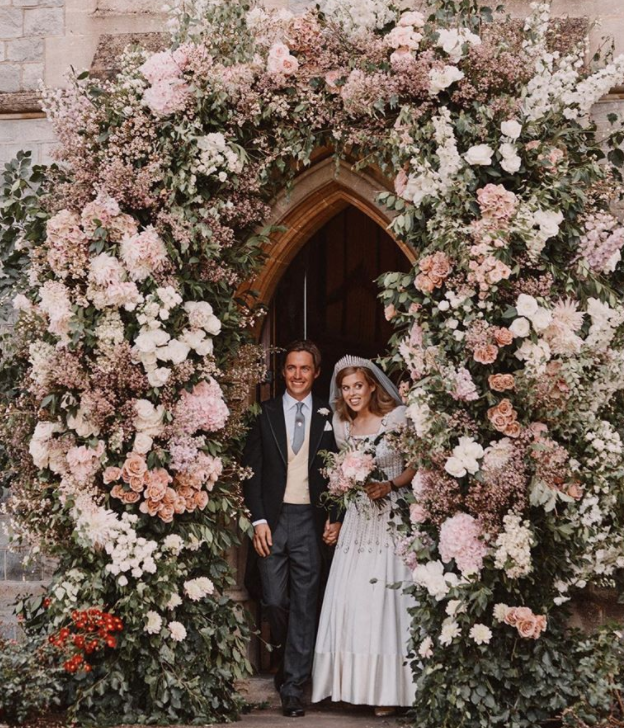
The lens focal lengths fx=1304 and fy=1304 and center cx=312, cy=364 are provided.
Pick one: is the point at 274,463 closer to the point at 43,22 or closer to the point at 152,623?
the point at 152,623

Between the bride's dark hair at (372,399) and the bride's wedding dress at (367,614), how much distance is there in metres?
0.13

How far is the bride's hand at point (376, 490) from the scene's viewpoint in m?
7.16

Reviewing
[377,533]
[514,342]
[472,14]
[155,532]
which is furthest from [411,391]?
[472,14]

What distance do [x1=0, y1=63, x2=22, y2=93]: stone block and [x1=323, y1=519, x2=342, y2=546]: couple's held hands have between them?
3.31 metres

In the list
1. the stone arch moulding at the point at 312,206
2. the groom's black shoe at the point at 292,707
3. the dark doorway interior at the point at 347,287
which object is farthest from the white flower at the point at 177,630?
the dark doorway interior at the point at 347,287

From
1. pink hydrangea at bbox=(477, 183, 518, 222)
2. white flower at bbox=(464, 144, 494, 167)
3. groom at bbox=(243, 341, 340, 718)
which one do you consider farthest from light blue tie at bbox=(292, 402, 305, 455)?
white flower at bbox=(464, 144, 494, 167)

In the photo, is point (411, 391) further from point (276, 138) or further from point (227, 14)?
point (227, 14)

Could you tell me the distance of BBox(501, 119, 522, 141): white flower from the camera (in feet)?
21.4

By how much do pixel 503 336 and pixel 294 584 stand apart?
1.99 meters

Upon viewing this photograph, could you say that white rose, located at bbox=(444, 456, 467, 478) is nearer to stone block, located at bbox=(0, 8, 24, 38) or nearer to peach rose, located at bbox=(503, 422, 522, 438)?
peach rose, located at bbox=(503, 422, 522, 438)

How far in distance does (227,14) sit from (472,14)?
4.40 feet

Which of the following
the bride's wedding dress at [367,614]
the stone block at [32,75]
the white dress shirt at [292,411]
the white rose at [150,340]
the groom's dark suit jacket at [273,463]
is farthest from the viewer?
the stone block at [32,75]

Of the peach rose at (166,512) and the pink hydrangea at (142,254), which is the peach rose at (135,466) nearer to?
the peach rose at (166,512)

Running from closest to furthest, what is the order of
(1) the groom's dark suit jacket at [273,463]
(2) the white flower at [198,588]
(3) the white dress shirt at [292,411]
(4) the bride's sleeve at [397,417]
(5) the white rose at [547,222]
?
(5) the white rose at [547,222], (2) the white flower at [198,588], (4) the bride's sleeve at [397,417], (1) the groom's dark suit jacket at [273,463], (3) the white dress shirt at [292,411]
